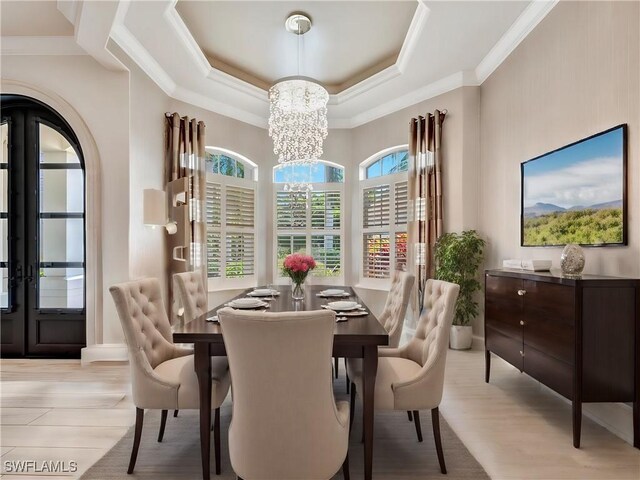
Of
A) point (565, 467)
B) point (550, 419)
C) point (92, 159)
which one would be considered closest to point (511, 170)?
point (550, 419)

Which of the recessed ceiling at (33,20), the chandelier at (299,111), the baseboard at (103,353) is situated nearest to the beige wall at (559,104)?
the chandelier at (299,111)

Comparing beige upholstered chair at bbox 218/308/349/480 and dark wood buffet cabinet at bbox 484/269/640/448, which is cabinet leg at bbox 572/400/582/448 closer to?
dark wood buffet cabinet at bbox 484/269/640/448

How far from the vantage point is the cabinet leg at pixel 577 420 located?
2195mm

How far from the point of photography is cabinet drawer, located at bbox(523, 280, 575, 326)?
225 centimetres

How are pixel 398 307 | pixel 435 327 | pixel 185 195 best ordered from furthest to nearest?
1. pixel 185 195
2. pixel 398 307
3. pixel 435 327

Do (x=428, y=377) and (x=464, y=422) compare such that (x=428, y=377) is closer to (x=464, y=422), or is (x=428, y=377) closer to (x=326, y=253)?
(x=464, y=422)

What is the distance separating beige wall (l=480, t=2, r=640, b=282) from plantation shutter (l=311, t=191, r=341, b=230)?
2268 mm

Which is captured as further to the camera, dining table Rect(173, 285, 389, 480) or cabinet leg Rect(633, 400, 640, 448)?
cabinet leg Rect(633, 400, 640, 448)

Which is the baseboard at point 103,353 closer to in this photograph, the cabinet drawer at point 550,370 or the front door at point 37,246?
the front door at point 37,246

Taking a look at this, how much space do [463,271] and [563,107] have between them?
1873 mm

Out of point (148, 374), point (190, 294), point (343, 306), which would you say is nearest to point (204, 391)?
point (148, 374)

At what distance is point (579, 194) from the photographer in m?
2.79

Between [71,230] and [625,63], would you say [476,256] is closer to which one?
[625,63]

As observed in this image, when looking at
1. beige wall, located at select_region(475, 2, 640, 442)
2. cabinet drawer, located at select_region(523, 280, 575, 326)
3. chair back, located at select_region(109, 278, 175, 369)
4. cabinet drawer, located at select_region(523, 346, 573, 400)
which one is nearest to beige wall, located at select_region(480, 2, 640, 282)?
beige wall, located at select_region(475, 2, 640, 442)
